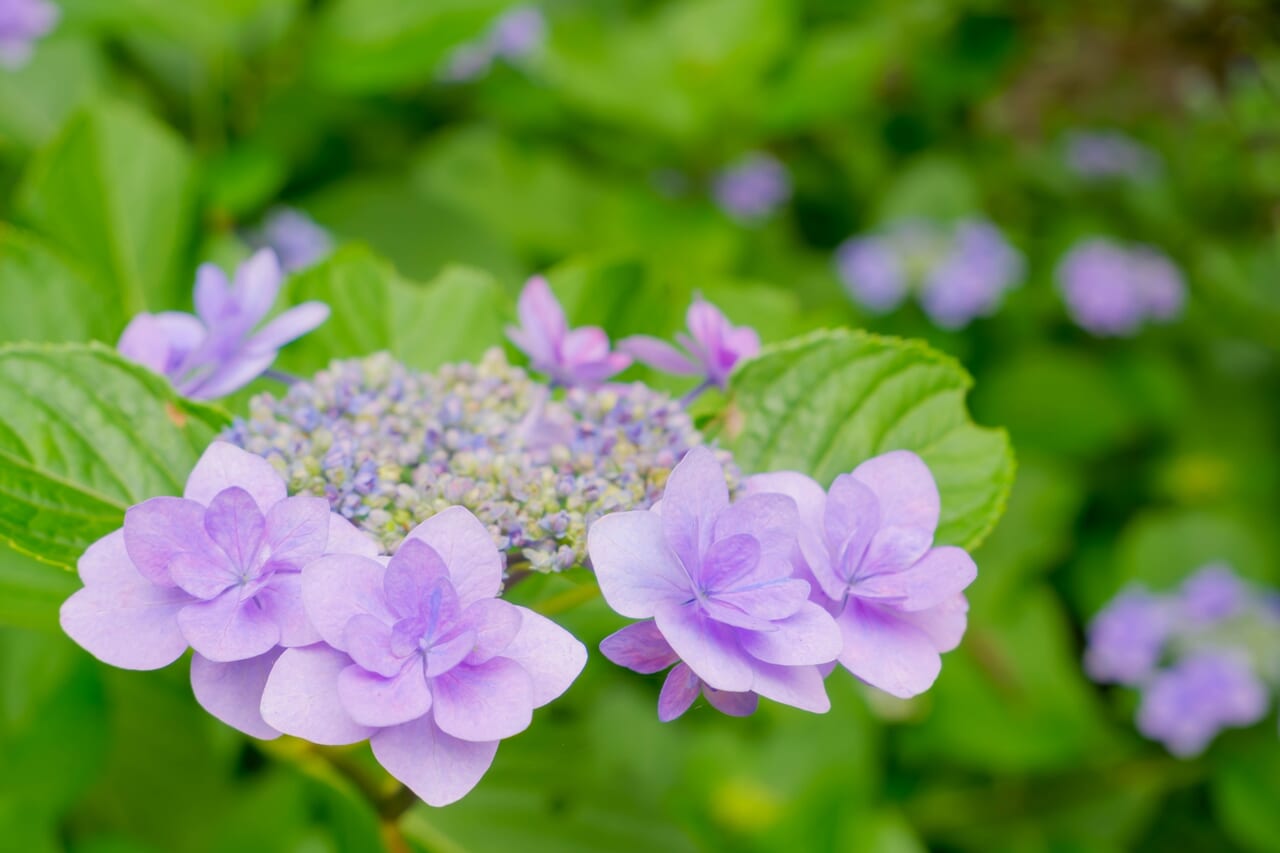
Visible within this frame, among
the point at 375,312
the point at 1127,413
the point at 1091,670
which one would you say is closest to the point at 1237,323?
the point at 1127,413

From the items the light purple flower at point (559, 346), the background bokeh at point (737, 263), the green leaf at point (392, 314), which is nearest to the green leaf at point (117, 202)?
the background bokeh at point (737, 263)

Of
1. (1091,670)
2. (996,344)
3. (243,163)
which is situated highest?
(243,163)

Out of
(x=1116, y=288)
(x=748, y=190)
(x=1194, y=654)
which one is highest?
(x=748, y=190)

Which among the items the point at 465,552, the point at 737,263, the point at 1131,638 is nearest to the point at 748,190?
the point at 737,263

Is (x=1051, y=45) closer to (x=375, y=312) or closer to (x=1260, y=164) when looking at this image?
(x=1260, y=164)

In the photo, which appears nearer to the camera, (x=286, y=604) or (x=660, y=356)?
(x=286, y=604)

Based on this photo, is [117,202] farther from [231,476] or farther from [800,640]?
[800,640]
